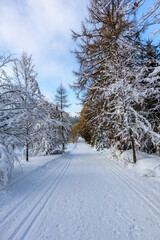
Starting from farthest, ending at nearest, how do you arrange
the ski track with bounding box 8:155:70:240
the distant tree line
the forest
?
the distant tree line
the forest
the ski track with bounding box 8:155:70:240

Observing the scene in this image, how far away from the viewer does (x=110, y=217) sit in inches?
93.7

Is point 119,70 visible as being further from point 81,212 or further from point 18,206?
point 18,206

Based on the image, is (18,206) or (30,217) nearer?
(30,217)

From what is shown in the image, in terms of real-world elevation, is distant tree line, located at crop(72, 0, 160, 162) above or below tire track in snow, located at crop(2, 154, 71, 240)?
above

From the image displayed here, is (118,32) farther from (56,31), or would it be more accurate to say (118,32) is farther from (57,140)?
(57,140)

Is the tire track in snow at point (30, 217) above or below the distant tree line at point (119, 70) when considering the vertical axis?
below

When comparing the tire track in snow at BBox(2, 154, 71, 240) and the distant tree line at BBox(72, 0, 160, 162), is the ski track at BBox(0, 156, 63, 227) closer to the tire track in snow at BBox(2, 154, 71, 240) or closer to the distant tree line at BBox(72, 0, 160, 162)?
the tire track in snow at BBox(2, 154, 71, 240)

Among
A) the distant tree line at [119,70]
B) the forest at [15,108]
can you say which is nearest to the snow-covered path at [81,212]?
the forest at [15,108]

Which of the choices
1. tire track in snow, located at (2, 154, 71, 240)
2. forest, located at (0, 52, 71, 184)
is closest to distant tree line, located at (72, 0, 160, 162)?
forest, located at (0, 52, 71, 184)

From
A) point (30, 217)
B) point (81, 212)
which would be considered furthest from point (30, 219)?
point (81, 212)

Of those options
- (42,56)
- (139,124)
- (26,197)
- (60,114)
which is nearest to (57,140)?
(60,114)

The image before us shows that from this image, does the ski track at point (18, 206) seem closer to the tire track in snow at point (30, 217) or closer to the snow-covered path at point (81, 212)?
the snow-covered path at point (81, 212)

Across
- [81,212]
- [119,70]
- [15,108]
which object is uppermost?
[119,70]

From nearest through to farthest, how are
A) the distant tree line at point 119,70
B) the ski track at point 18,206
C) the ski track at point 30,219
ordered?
the ski track at point 30,219 < the ski track at point 18,206 < the distant tree line at point 119,70
